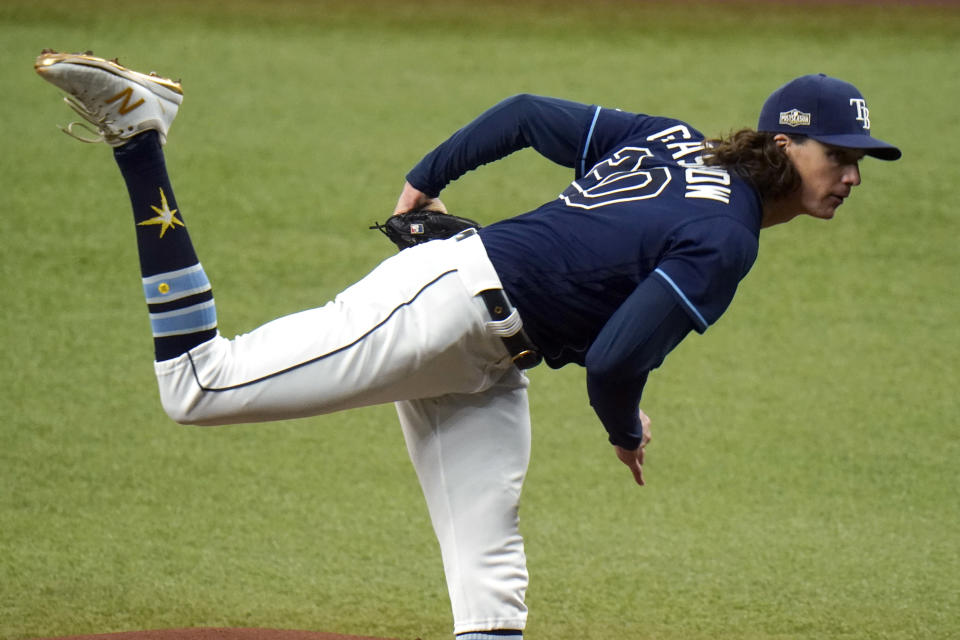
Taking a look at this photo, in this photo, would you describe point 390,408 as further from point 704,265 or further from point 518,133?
point 704,265

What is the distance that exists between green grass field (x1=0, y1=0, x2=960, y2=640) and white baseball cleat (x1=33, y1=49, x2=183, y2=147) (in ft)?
4.97

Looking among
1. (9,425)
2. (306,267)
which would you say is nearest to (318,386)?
(9,425)

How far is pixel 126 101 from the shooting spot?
2.16 m

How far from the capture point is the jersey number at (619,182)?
231cm

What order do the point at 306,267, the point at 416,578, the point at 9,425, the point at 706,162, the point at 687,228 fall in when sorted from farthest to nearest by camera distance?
the point at 306,267 < the point at 9,425 < the point at 416,578 < the point at 706,162 < the point at 687,228

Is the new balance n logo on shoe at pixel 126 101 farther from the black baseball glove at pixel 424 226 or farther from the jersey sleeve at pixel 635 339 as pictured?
the jersey sleeve at pixel 635 339

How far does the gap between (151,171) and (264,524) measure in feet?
5.68

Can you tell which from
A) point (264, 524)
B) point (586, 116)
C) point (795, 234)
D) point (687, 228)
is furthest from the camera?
point (795, 234)

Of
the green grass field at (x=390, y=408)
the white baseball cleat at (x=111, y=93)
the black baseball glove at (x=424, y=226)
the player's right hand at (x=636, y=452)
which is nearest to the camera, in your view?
the white baseball cleat at (x=111, y=93)

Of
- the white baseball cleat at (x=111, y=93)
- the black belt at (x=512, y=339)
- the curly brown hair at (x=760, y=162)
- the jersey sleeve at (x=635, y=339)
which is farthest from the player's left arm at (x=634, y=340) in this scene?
the white baseball cleat at (x=111, y=93)

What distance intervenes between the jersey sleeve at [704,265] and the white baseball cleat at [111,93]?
975mm

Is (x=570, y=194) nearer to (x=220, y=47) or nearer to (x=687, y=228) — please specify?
(x=687, y=228)

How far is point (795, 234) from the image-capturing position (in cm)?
596

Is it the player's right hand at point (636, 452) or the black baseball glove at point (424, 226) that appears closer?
the player's right hand at point (636, 452)
